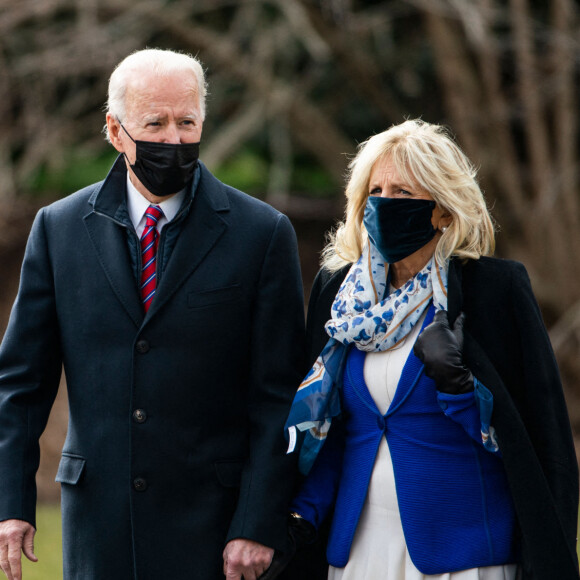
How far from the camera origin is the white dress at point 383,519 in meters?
2.92

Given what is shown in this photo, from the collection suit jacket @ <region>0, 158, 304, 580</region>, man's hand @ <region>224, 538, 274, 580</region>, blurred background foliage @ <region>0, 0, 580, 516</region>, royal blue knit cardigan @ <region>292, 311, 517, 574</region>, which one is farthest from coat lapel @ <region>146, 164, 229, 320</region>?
blurred background foliage @ <region>0, 0, 580, 516</region>

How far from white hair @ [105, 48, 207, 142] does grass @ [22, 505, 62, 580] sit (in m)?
4.24

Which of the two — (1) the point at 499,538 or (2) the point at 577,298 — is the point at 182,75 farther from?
(2) the point at 577,298

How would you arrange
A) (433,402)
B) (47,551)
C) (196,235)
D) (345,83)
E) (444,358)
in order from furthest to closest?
(345,83)
(47,551)
(196,235)
(433,402)
(444,358)

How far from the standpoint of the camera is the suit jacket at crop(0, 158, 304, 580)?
3.06 m

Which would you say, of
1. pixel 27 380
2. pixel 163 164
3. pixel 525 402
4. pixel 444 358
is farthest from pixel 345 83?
pixel 444 358

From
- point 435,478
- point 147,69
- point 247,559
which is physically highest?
point 147,69

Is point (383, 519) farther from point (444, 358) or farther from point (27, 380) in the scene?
point (27, 380)

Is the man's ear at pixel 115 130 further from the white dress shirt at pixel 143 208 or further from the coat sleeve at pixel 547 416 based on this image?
the coat sleeve at pixel 547 416

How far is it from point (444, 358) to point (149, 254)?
3.07ft

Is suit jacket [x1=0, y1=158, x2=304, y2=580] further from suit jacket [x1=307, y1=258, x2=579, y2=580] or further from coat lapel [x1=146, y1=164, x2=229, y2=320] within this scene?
suit jacket [x1=307, y1=258, x2=579, y2=580]

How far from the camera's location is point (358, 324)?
296cm

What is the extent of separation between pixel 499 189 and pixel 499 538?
263 inches

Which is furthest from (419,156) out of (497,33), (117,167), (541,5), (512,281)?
(541,5)
